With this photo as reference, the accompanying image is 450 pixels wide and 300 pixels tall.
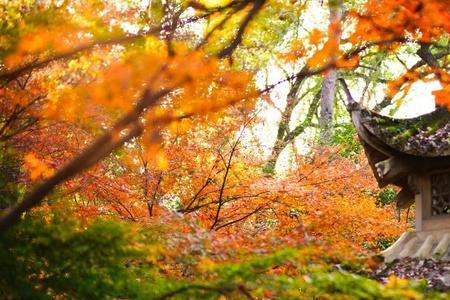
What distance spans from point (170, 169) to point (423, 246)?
5.47 metres

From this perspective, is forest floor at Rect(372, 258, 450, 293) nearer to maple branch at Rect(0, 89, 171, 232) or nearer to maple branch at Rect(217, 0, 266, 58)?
maple branch at Rect(217, 0, 266, 58)

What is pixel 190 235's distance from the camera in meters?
5.78

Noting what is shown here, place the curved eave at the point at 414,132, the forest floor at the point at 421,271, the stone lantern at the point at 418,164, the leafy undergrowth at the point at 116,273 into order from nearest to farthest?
the leafy undergrowth at the point at 116,273 < the forest floor at the point at 421,271 < the curved eave at the point at 414,132 < the stone lantern at the point at 418,164

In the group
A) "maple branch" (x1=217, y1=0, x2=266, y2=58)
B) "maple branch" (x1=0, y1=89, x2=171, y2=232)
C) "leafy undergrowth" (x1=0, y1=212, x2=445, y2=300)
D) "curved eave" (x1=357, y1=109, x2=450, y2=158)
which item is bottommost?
"leafy undergrowth" (x1=0, y1=212, x2=445, y2=300)

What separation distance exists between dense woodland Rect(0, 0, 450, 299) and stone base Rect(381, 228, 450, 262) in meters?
0.54

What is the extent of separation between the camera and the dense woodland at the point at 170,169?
14.3 ft

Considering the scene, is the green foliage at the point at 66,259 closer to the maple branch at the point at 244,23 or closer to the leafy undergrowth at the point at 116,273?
the leafy undergrowth at the point at 116,273

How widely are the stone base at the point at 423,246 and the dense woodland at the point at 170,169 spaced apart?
1.77 feet

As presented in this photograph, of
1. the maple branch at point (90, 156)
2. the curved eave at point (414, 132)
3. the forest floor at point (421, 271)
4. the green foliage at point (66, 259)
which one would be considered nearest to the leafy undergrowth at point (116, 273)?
the green foliage at point (66, 259)

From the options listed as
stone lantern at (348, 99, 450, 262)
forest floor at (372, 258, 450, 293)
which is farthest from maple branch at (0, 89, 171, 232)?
stone lantern at (348, 99, 450, 262)

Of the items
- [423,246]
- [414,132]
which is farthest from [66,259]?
[414,132]

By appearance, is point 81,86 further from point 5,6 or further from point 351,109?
point 351,109

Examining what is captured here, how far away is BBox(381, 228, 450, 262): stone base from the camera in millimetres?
8627

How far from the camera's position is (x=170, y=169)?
1271 cm
